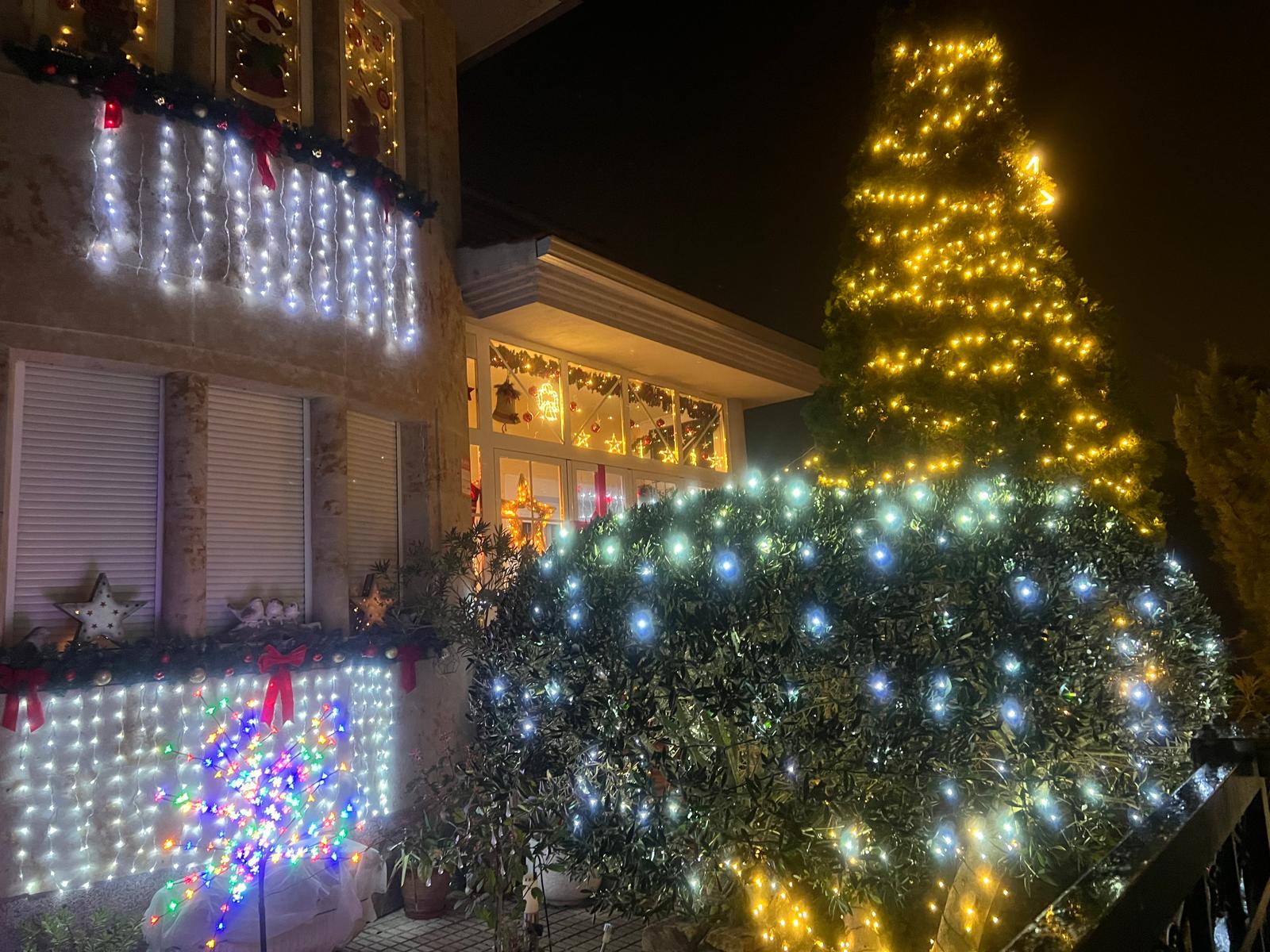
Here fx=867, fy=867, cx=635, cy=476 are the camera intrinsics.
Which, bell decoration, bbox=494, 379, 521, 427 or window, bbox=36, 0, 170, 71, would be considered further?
bell decoration, bbox=494, 379, 521, 427

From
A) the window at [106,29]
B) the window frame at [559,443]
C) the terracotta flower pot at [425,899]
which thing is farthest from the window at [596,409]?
the window at [106,29]

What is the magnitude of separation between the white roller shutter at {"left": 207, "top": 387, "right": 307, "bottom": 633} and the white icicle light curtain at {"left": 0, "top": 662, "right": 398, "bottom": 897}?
62 cm

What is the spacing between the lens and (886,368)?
10297mm

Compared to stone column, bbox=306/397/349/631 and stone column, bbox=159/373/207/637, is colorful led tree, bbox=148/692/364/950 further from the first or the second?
stone column, bbox=306/397/349/631

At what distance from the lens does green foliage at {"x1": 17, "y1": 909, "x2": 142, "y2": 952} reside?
15.1 ft

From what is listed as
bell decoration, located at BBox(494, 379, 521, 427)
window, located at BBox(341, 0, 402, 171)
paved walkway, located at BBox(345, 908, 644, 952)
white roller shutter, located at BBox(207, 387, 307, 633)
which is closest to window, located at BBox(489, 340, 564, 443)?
bell decoration, located at BBox(494, 379, 521, 427)

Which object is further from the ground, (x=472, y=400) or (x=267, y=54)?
(x=267, y=54)

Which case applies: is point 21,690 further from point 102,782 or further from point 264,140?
point 264,140

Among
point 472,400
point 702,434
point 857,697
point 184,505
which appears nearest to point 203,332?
point 184,505

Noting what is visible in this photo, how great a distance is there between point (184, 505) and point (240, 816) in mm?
1941

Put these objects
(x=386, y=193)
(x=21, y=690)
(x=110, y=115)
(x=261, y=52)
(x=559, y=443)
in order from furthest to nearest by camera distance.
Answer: (x=559, y=443)
(x=386, y=193)
(x=261, y=52)
(x=110, y=115)
(x=21, y=690)

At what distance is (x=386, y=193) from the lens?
712cm

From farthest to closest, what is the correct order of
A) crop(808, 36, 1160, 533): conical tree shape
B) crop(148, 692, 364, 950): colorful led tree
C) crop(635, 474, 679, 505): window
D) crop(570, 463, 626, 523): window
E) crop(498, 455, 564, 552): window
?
crop(635, 474, 679, 505): window → crop(570, 463, 626, 523): window → crop(808, 36, 1160, 533): conical tree shape → crop(498, 455, 564, 552): window → crop(148, 692, 364, 950): colorful led tree

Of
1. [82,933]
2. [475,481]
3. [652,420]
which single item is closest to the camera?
[82,933]
